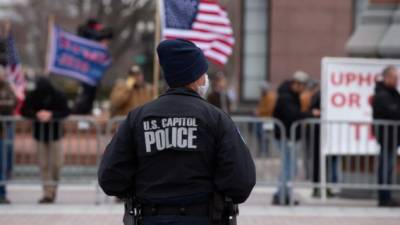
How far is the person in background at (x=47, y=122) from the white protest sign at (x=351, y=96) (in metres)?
3.48

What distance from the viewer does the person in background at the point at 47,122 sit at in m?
12.4

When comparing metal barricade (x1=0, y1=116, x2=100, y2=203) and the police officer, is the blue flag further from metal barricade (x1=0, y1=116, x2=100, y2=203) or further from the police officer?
the police officer

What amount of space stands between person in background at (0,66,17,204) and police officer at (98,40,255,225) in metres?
7.21

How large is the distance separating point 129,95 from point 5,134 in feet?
5.74

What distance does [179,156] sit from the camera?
17.2 feet

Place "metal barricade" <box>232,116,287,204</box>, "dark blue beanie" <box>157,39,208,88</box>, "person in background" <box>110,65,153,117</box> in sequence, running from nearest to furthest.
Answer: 1. "dark blue beanie" <box>157,39,208,88</box>
2. "metal barricade" <box>232,116,287,204</box>
3. "person in background" <box>110,65,153,117</box>

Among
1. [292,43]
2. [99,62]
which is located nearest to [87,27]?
[99,62]

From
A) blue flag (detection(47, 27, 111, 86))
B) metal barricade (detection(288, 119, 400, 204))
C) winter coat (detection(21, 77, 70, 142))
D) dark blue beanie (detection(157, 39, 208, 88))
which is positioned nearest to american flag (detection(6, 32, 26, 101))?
blue flag (detection(47, 27, 111, 86))

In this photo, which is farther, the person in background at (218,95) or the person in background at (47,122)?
the person in background at (218,95)

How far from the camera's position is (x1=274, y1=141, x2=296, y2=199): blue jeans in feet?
40.9

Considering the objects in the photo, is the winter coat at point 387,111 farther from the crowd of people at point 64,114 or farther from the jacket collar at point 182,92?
the jacket collar at point 182,92

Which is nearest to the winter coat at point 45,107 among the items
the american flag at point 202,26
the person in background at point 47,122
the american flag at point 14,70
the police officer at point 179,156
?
the person in background at point 47,122

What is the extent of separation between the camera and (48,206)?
12125mm

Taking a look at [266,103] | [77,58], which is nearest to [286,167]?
[77,58]
